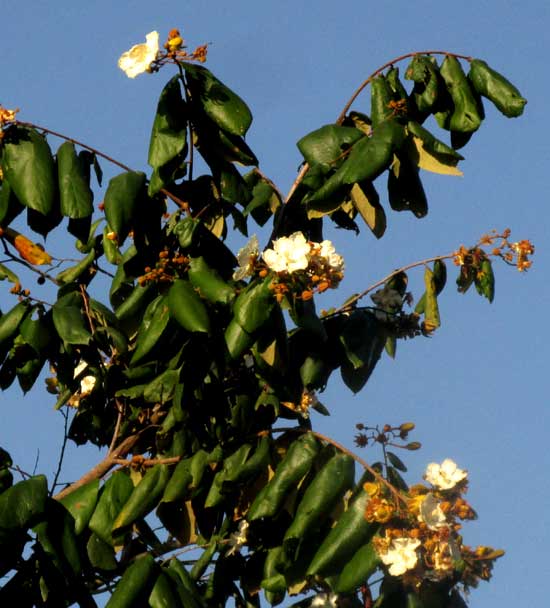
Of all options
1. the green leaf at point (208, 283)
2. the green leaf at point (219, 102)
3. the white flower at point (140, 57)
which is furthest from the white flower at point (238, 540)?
the white flower at point (140, 57)

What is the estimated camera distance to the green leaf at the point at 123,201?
3.95 m

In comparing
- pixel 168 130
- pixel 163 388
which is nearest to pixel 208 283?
pixel 163 388

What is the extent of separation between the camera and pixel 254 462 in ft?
12.3

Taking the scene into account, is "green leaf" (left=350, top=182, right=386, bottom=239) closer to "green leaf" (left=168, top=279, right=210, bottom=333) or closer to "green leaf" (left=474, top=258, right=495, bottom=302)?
"green leaf" (left=474, top=258, right=495, bottom=302)

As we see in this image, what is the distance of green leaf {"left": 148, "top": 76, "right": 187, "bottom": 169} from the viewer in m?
3.96

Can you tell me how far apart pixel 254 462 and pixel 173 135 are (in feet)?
2.94

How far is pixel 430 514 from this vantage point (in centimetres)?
358

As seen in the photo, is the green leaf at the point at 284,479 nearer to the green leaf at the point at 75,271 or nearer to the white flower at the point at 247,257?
the white flower at the point at 247,257

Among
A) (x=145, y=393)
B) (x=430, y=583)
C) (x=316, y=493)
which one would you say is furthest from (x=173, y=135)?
(x=430, y=583)

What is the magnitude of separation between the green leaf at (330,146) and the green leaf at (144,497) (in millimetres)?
919

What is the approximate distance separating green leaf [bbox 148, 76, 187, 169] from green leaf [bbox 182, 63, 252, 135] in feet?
0.18

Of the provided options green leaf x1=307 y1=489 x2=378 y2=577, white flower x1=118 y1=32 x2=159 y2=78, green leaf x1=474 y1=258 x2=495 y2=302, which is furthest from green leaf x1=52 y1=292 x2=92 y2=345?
green leaf x1=474 y1=258 x2=495 y2=302

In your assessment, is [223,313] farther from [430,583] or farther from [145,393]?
[430,583]

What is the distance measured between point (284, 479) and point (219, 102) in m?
1.03
